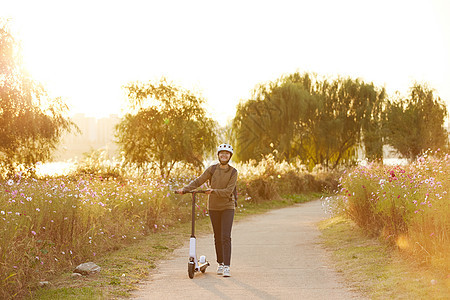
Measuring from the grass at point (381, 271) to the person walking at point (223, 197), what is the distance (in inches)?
72.8

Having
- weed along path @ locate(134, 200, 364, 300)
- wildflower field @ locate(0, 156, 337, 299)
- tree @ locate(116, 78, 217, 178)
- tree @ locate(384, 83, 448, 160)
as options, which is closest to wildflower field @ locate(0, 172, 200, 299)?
wildflower field @ locate(0, 156, 337, 299)

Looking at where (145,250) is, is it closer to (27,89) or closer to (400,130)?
(27,89)

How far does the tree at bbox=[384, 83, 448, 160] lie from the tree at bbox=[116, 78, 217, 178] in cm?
2211

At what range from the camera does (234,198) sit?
346 inches

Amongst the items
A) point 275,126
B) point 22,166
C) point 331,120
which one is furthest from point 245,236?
point 331,120

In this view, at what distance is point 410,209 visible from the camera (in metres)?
9.27

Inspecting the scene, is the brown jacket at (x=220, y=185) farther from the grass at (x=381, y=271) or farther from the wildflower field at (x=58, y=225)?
the wildflower field at (x=58, y=225)

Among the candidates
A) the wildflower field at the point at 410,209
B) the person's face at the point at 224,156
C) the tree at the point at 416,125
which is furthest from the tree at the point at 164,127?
the tree at the point at 416,125

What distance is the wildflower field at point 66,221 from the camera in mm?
7141

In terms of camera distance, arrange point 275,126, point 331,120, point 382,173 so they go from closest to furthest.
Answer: point 382,173
point 275,126
point 331,120

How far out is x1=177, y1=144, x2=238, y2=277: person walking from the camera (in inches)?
336

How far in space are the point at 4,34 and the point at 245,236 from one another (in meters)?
12.0

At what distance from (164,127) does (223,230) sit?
71.1ft

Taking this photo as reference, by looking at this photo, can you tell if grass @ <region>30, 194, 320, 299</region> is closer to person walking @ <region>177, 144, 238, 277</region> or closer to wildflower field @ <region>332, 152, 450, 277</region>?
person walking @ <region>177, 144, 238, 277</region>
